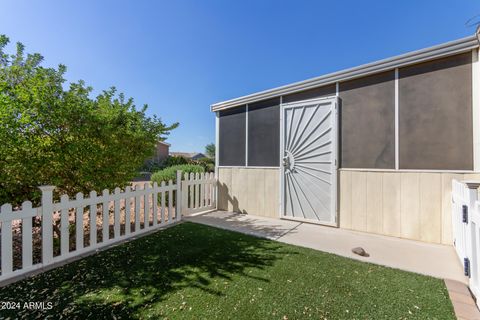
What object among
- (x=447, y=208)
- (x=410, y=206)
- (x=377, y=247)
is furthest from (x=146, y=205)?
(x=447, y=208)

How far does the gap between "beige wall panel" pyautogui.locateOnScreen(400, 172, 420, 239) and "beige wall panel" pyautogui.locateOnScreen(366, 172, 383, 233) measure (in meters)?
0.31

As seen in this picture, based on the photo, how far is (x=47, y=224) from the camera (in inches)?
107

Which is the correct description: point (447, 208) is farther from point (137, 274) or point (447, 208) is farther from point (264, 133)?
point (137, 274)

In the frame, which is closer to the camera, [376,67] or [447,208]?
[447,208]

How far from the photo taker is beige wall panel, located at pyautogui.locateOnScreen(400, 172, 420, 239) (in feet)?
11.6

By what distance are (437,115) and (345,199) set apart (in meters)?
2.01

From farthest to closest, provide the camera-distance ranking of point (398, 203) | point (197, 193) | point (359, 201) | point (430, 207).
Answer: point (197, 193), point (359, 201), point (398, 203), point (430, 207)

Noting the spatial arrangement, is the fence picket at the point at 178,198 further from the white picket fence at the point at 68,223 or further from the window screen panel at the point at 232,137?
the window screen panel at the point at 232,137

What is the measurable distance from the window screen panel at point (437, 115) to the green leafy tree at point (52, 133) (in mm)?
4873

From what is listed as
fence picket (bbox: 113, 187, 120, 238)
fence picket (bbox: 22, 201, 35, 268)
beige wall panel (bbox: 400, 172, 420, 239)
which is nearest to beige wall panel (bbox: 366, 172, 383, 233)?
beige wall panel (bbox: 400, 172, 420, 239)

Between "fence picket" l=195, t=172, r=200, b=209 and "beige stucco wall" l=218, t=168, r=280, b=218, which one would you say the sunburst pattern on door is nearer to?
"beige stucco wall" l=218, t=168, r=280, b=218

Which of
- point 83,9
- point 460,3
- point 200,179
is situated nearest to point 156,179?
point 200,179

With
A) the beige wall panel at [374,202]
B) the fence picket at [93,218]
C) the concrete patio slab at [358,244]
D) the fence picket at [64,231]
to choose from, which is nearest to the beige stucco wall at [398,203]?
the beige wall panel at [374,202]

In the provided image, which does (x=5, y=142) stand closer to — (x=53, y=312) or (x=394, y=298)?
(x=53, y=312)
